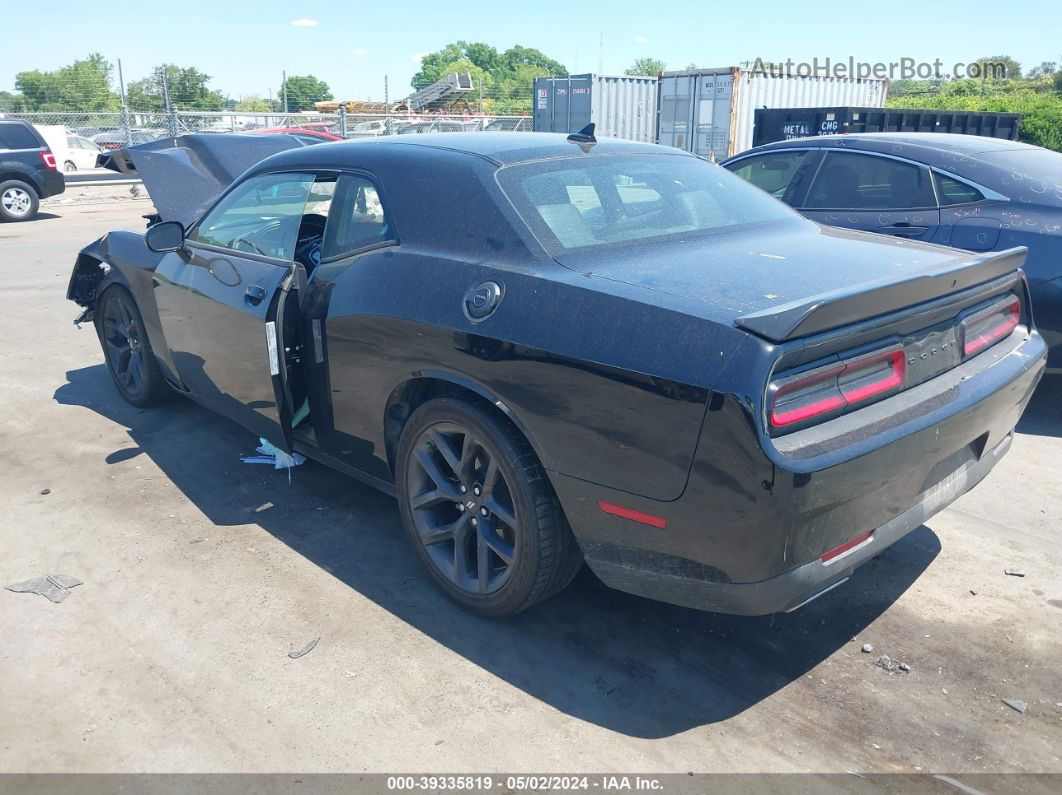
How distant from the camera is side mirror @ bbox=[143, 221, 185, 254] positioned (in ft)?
14.6

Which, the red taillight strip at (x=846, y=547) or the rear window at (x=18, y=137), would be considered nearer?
the red taillight strip at (x=846, y=547)

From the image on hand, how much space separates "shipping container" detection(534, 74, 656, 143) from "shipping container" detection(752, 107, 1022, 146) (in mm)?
8807

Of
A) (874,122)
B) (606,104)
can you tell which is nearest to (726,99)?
(606,104)

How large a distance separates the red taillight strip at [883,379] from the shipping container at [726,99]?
17748 mm

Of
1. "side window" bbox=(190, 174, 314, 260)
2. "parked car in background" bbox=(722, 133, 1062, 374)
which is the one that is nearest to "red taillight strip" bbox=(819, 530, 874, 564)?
"side window" bbox=(190, 174, 314, 260)

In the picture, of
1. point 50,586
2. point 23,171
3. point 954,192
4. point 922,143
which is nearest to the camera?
point 50,586

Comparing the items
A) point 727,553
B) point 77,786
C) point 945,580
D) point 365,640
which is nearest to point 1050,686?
point 945,580

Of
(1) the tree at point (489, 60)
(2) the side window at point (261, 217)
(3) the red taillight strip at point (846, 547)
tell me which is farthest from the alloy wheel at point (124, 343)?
(1) the tree at point (489, 60)

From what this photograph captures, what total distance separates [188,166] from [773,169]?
168 inches

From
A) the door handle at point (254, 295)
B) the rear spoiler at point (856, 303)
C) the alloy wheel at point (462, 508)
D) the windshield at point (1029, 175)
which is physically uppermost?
the windshield at point (1029, 175)

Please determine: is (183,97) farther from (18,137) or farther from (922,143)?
(922,143)

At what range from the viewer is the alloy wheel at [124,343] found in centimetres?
539

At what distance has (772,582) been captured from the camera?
2.46 metres

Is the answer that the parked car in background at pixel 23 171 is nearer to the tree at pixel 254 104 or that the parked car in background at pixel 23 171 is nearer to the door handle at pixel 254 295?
the door handle at pixel 254 295
